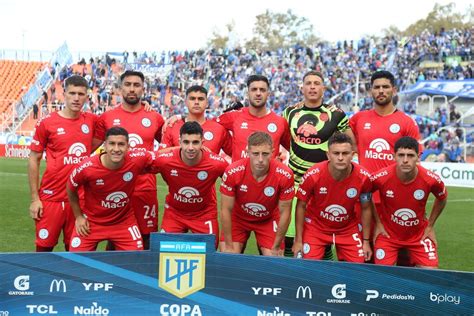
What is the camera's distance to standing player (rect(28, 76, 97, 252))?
252 inches

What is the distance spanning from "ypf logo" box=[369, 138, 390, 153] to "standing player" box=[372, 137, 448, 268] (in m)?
0.53

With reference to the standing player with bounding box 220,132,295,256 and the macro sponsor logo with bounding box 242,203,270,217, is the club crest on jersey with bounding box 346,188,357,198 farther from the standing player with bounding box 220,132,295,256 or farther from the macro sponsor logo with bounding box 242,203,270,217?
the macro sponsor logo with bounding box 242,203,270,217

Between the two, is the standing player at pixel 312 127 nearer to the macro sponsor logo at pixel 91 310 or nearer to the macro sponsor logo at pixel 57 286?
the macro sponsor logo at pixel 91 310

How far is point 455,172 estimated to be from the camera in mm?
21141

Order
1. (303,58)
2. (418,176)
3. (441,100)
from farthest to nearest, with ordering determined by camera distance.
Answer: (303,58) → (441,100) → (418,176)

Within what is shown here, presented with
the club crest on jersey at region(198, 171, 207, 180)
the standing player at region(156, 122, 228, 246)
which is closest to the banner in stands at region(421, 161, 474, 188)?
the standing player at region(156, 122, 228, 246)

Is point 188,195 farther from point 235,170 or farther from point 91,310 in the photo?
point 91,310

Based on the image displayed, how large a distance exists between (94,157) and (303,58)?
32.0 meters

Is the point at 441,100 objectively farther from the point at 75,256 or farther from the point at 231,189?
the point at 75,256

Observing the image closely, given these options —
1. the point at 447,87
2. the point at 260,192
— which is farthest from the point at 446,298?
the point at 447,87

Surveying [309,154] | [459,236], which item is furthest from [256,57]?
[309,154]

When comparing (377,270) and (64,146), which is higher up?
(64,146)

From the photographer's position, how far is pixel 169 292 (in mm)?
4766

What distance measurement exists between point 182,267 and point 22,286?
1202mm
